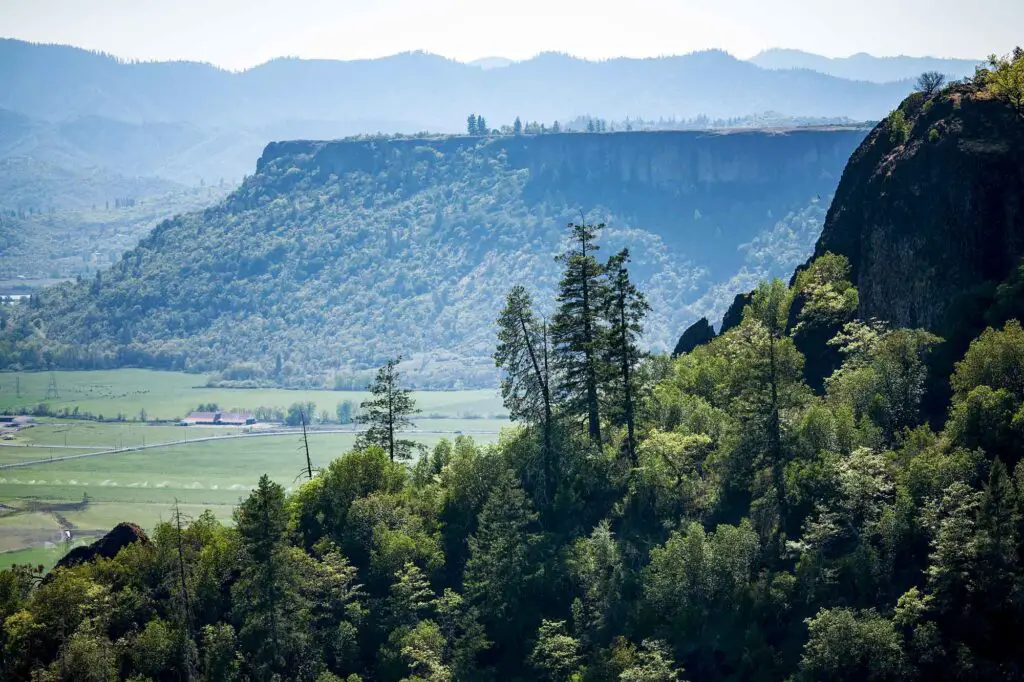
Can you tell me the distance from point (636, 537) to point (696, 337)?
112 feet

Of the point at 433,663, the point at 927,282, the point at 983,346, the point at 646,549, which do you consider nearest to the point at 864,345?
the point at 927,282

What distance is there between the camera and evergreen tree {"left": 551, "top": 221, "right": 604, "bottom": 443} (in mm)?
77125

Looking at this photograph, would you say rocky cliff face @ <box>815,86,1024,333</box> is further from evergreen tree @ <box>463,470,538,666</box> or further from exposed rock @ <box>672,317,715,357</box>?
evergreen tree @ <box>463,470,538,666</box>

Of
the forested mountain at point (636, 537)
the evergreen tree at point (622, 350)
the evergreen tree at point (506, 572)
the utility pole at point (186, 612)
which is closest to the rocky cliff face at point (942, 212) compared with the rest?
the forested mountain at point (636, 537)

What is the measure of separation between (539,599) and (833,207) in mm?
37743

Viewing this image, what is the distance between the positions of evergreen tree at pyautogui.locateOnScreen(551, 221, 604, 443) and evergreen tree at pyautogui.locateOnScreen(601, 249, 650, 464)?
643 mm

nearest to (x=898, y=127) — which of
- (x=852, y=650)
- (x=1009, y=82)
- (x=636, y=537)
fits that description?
(x=1009, y=82)

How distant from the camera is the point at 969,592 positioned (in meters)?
57.2

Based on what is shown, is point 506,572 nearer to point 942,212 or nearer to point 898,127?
point 942,212

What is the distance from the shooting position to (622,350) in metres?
76.9

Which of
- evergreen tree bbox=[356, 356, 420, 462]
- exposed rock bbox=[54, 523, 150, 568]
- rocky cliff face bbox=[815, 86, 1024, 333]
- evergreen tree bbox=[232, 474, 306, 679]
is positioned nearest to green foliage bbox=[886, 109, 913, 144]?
rocky cliff face bbox=[815, 86, 1024, 333]

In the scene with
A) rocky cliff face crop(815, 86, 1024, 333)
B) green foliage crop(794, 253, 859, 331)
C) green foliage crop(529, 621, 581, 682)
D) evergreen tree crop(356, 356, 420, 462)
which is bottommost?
green foliage crop(529, 621, 581, 682)

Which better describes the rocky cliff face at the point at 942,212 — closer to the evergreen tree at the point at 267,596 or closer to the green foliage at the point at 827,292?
the green foliage at the point at 827,292

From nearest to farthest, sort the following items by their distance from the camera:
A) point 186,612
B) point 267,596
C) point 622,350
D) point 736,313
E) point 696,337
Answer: point 267,596, point 186,612, point 622,350, point 736,313, point 696,337
